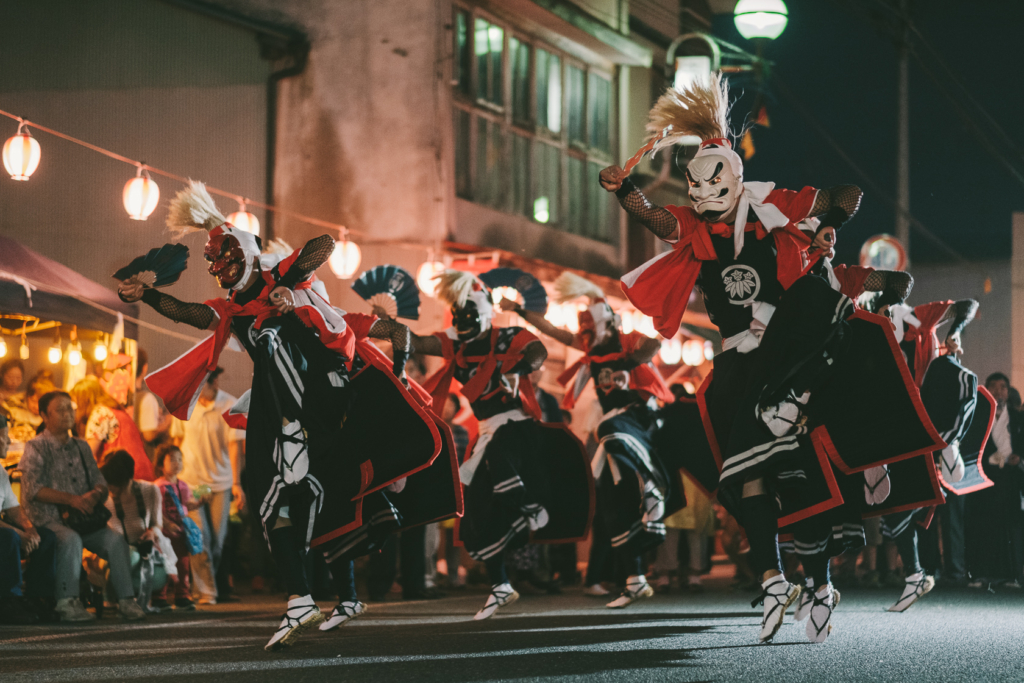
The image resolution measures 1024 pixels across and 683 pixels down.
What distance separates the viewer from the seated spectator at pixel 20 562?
651cm

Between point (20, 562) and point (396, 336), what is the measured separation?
2612 mm

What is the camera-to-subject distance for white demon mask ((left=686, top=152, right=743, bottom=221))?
524cm

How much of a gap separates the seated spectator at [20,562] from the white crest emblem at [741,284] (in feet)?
13.6

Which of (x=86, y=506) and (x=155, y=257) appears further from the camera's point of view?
(x=86, y=506)

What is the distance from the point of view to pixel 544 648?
488 centimetres

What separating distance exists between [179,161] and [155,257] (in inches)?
261

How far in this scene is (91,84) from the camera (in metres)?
11.3

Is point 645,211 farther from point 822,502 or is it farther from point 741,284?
point 822,502

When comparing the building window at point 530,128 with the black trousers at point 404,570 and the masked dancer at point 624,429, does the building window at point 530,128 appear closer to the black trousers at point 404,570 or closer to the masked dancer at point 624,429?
the black trousers at point 404,570

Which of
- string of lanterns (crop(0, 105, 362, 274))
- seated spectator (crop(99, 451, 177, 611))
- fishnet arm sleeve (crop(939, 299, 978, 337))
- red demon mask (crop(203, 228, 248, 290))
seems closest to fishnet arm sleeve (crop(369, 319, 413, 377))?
red demon mask (crop(203, 228, 248, 290))

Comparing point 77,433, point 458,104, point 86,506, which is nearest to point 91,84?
point 458,104

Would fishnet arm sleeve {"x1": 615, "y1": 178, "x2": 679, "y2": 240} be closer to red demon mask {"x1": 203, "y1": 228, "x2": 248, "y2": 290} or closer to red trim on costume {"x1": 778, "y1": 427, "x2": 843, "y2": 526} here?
red trim on costume {"x1": 778, "y1": 427, "x2": 843, "y2": 526}

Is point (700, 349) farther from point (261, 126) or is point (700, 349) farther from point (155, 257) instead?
point (155, 257)

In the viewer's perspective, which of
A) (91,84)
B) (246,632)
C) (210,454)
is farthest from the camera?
(91,84)
